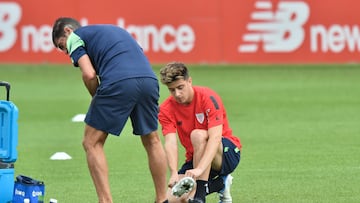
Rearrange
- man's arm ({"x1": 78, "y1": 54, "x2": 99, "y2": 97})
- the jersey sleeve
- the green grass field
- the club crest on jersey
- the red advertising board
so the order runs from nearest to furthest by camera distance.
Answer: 1. man's arm ({"x1": 78, "y1": 54, "x2": 99, "y2": 97})
2. the club crest on jersey
3. the jersey sleeve
4. the green grass field
5. the red advertising board

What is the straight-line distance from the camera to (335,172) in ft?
36.8

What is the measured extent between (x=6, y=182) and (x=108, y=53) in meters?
1.37

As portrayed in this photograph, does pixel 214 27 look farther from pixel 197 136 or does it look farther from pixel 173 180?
pixel 173 180

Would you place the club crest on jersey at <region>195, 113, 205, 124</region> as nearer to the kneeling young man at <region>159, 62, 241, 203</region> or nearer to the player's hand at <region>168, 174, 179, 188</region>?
the kneeling young man at <region>159, 62, 241, 203</region>

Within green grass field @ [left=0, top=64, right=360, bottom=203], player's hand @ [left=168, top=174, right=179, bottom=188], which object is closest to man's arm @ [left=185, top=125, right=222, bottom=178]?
player's hand @ [left=168, top=174, right=179, bottom=188]

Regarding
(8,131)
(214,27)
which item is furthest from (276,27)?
(8,131)

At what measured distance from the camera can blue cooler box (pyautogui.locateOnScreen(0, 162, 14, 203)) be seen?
8.90m

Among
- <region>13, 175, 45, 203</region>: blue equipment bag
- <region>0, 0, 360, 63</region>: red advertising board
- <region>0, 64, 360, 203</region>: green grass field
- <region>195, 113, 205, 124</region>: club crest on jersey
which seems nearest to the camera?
<region>13, 175, 45, 203</region>: blue equipment bag

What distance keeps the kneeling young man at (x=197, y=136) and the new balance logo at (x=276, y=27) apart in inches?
603

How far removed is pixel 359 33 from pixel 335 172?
45.5ft

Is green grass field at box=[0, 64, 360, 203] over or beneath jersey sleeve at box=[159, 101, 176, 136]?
beneath

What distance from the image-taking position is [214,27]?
81.2 feet

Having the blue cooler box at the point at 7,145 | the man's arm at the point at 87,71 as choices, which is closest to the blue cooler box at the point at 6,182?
the blue cooler box at the point at 7,145

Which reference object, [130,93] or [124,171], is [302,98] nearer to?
[124,171]
